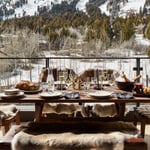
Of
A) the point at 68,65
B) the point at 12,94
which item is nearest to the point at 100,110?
the point at 12,94

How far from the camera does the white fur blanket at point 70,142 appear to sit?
181 centimetres

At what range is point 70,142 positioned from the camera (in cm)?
183

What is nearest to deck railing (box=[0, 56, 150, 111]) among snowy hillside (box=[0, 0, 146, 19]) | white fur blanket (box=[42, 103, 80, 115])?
snowy hillside (box=[0, 0, 146, 19])

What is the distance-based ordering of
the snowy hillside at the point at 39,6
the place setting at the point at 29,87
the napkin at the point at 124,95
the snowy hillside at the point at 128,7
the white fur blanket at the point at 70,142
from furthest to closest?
the snowy hillside at the point at 128,7 < the snowy hillside at the point at 39,6 < the place setting at the point at 29,87 < the napkin at the point at 124,95 < the white fur blanket at the point at 70,142

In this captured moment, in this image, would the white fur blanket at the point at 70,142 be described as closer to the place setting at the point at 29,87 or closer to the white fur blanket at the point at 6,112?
the place setting at the point at 29,87

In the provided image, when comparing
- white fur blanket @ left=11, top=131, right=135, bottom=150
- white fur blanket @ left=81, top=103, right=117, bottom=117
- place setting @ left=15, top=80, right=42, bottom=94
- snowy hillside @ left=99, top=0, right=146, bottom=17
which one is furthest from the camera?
snowy hillside @ left=99, top=0, right=146, bottom=17

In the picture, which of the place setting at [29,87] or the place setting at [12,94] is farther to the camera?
the place setting at [29,87]

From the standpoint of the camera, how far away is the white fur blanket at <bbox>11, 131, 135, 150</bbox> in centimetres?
181

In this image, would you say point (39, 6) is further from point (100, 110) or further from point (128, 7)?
point (100, 110)

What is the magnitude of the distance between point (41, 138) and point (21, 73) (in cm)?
413

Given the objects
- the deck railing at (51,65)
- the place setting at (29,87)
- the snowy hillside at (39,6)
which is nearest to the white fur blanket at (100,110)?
the place setting at (29,87)

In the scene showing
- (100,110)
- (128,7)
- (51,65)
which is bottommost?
(100,110)

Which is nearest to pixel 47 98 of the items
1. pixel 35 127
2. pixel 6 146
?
pixel 35 127

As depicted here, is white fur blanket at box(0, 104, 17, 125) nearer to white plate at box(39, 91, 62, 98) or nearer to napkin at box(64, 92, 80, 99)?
white plate at box(39, 91, 62, 98)
